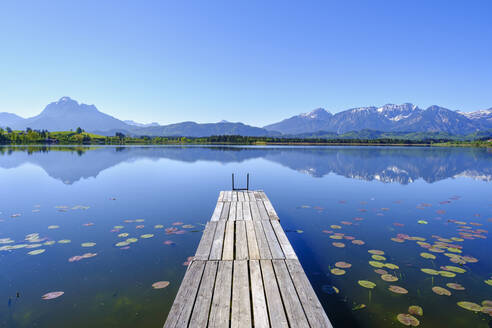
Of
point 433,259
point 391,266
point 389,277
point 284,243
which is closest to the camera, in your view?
point 389,277

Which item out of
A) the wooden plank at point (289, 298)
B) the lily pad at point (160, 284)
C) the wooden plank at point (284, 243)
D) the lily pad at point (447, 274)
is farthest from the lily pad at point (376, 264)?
the lily pad at point (160, 284)

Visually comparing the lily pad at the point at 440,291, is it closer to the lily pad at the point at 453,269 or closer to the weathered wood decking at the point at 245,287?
the lily pad at the point at 453,269

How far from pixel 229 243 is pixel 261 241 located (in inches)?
45.2

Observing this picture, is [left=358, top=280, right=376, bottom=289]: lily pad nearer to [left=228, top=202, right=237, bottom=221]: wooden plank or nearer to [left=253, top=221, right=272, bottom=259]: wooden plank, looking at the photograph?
[left=253, top=221, right=272, bottom=259]: wooden plank

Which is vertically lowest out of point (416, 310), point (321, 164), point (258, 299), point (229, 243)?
point (416, 310)

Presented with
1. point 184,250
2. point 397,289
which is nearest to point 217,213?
point 184,250

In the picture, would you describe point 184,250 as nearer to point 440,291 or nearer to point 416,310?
point 416,310

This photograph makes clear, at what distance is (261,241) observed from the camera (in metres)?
8.71

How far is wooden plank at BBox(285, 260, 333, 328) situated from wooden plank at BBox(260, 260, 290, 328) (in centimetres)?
46

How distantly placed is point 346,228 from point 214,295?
997 centimetres

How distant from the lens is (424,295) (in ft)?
24.2

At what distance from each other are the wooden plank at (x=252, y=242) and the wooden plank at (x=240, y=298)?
2.16 feet

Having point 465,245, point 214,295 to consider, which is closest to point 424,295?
point 465,245

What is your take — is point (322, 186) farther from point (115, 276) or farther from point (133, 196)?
point (115, 276)
